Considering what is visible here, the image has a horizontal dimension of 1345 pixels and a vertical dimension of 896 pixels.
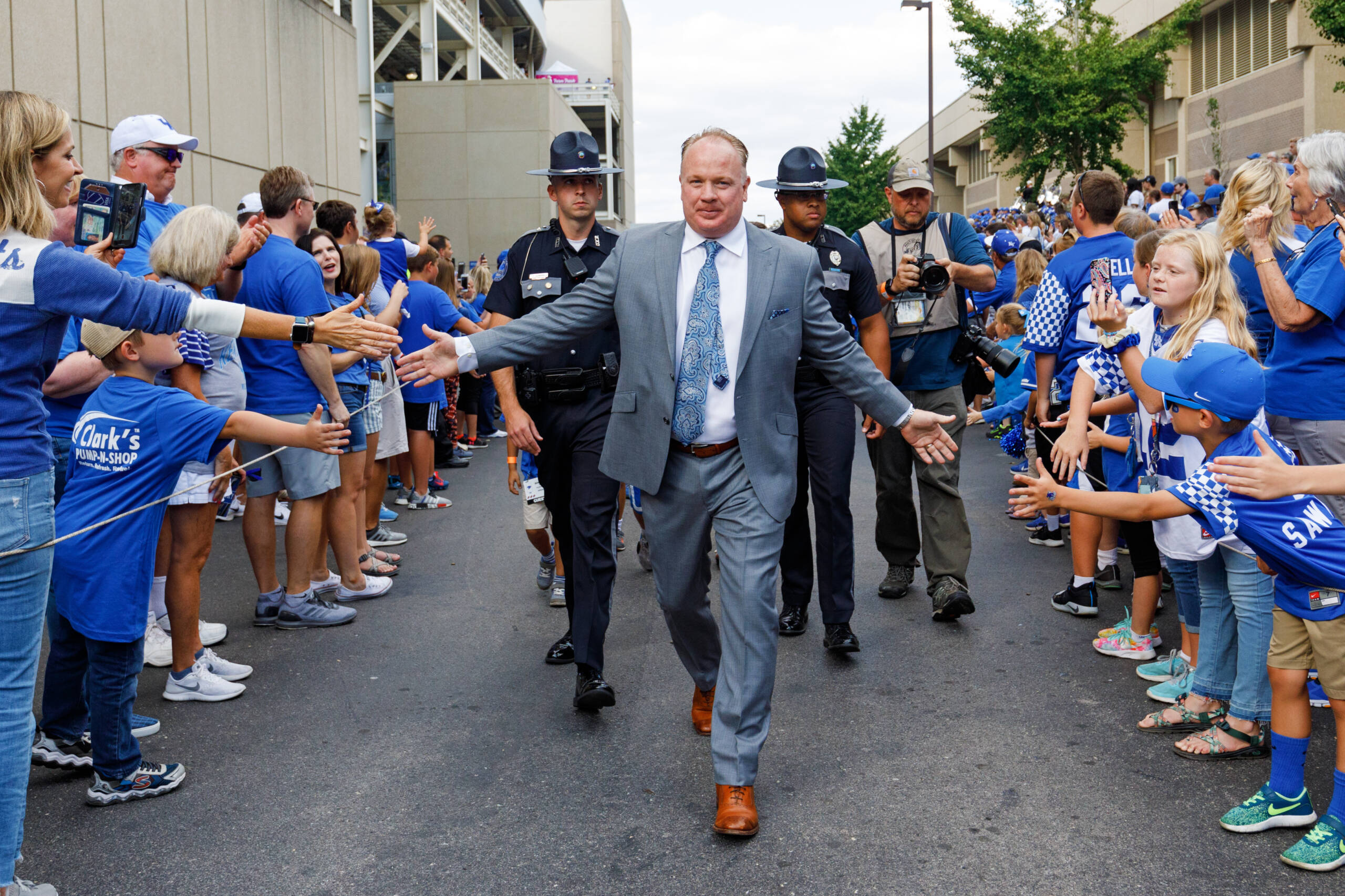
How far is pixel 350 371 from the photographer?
7.09m

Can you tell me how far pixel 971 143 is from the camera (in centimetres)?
6531

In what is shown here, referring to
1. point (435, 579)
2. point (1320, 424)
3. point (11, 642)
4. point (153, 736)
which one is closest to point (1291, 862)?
point (1320, 424)

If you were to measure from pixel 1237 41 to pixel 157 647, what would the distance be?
118 feet

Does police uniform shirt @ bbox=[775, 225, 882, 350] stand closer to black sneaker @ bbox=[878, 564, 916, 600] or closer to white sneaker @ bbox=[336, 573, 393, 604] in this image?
black sneaker @ bbox=[878, 564, 916, 600]

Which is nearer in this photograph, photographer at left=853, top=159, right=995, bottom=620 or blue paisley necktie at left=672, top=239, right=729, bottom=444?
blue paisley necktie at left=672, top=239, right=729, bottom=444

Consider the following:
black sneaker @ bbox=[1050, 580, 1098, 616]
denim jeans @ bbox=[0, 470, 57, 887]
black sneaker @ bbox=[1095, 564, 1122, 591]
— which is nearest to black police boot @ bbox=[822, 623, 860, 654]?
black sneaker @ bbox=[1050, 580, 1098, 616]

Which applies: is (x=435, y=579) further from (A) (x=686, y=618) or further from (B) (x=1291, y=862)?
(B) (x=1291, y=862)

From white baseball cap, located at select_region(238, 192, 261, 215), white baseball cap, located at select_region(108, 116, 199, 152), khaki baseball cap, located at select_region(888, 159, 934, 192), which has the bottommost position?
khaki baseball cap, located at select_region(888, 159, 934, 192)

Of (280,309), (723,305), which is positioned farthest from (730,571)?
(280,309)

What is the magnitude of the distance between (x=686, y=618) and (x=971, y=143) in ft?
215

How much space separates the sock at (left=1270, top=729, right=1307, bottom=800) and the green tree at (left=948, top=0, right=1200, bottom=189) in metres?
→ 32.9

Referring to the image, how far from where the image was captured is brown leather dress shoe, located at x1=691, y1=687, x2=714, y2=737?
4.67 metres

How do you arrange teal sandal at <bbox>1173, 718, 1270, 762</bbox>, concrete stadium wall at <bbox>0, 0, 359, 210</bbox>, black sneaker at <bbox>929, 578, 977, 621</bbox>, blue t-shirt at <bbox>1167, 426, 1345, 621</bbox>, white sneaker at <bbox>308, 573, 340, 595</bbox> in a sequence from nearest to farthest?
1. blue t-shirt at <bbox>1167, 426, 1345, 621</bbox>
2. teal sandal at <bbox>1173, 718, 1270, 762</bbox>
3. black sneaker at <bbox>929, 578, 977, 621</bbox>
4. white sneaker at <bbox>308, 573, 340, 595</bbox>
5. concrete stadium wall at <bbox>0, 0, 359, 210</bbox>

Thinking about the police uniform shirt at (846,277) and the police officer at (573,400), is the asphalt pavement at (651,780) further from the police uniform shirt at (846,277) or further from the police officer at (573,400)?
the police uniform shirt at (846,277)
